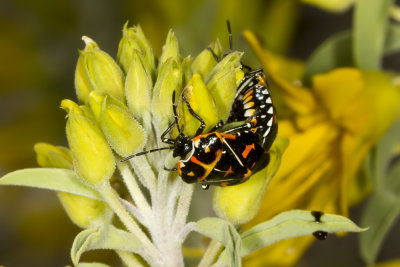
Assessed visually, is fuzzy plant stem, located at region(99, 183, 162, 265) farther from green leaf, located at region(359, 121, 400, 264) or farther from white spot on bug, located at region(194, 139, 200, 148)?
green leaf, located at region(359, 121, 400, 264)

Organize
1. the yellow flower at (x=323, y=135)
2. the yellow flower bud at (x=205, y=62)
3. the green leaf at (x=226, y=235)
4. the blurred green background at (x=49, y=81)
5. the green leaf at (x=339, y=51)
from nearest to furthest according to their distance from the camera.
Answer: the green leaf at (x=226, y=235), the yellow flower bud at (x=205, y=62), the yellow flower at (x=323, y=135), the green leaf at (x=339, y=51), the blurred green background at (x=49, y=81)

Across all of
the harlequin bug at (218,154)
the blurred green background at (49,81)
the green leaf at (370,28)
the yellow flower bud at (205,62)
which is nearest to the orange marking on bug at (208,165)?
the harlequin bug at (218,154)

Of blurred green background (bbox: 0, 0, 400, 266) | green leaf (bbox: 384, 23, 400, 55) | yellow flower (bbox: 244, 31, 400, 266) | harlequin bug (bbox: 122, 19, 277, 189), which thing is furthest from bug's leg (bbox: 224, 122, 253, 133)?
blurred green background (bbox: 0, 0, 400, 266)

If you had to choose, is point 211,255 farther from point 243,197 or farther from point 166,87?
point 166,87

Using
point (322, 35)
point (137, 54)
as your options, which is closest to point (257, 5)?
point (322, 35)

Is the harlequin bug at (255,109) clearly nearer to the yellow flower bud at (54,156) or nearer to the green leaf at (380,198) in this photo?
the yellow flower bud at (54,156)

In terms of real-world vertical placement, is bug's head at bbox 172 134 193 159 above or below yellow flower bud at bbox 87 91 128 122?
below
